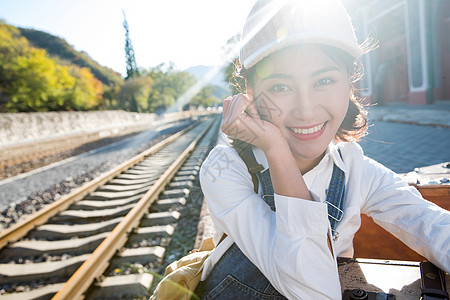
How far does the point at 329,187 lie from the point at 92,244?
3333mm

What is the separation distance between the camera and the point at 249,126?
1.21 m

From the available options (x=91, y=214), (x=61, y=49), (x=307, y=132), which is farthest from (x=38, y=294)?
(x=61, y=49)

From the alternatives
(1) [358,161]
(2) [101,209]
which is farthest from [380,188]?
(2) [101,209]

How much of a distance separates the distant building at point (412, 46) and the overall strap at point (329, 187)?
1513 cm

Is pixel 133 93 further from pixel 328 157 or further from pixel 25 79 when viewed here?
pixel 328 157

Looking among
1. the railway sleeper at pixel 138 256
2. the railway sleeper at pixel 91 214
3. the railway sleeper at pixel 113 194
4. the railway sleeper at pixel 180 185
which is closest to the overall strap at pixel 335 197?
the railway sleeper at pixel 138 256

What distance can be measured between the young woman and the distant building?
49.6 feet

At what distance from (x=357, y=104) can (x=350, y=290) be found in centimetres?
96

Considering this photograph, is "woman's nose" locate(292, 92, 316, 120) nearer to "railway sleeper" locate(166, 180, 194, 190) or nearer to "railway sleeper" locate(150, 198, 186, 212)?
"railway sleeper" locate(150, 198, 186, 212)

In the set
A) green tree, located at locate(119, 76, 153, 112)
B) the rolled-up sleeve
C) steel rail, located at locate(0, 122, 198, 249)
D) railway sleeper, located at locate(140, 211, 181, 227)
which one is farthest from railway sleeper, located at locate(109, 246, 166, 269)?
green tree, located at locate(119, 76, 153, 112)

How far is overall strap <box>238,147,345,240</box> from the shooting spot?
1.29 m

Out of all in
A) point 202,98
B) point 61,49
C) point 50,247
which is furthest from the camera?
point 202,98

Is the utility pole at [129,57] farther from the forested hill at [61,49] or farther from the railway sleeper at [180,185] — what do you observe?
the railway sleeper at [180,185]

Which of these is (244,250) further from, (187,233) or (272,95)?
(187,233)
